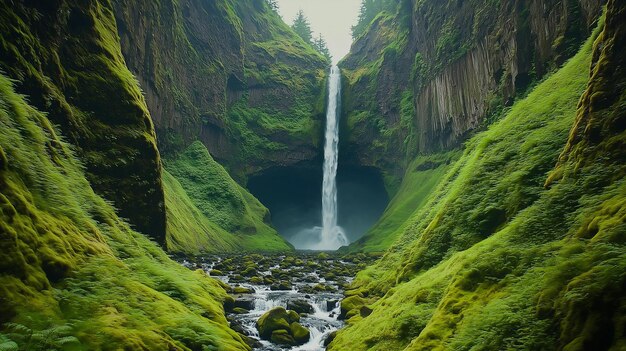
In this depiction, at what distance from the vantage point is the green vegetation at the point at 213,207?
39781 millimetres

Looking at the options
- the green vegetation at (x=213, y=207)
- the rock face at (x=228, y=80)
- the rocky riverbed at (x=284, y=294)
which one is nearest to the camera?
the rocky riverbed at (x=284, y=294)

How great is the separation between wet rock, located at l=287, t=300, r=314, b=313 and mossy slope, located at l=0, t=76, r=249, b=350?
4.59 metres

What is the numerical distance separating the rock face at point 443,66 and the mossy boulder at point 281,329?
2099 cm

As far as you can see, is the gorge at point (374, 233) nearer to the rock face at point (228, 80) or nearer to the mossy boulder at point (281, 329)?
the mossy boulder at point (281, 329)

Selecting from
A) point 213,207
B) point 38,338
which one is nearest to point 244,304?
point 38,338

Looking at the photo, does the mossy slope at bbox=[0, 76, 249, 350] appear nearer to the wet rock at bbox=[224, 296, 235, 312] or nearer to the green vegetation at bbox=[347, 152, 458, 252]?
the wet rock at bbox=[224, 296, 235, 312]

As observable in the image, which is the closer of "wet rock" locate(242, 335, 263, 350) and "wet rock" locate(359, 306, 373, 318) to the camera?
"wet rock" locate(242, 335, 263, 350)

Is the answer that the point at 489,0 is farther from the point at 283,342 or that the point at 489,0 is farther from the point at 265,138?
the point at 265,138

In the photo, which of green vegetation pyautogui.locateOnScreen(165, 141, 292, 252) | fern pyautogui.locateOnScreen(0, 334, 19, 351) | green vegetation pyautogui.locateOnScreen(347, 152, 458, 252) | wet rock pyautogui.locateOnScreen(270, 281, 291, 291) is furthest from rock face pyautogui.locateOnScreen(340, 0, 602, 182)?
fern pyautogui.locateOnScreen(0, 334, 19, 351)

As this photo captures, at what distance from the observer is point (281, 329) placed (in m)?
14.2

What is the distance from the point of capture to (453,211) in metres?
13.3

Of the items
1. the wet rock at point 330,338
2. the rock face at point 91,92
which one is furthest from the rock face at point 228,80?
the wet rock at point 330,338

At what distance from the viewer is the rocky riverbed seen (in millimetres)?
13992

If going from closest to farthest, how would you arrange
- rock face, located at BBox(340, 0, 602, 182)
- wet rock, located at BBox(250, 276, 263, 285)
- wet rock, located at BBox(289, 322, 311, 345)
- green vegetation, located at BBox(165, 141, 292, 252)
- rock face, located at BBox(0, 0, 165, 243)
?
1. rock face, located at BBox(0, 0, 165, 243)
2. wet rock, located at BBox(289, 322, 311, 345)
3. wet rock, located at BBox(250, 276, 263, 285)
4. rock face, located at BBox(340, 0, 602, 182)
5. green vegetation, located at BBox(165, 141, 292, 252)
